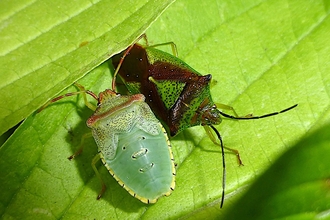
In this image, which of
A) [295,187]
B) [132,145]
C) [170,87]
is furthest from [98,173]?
[295,187]

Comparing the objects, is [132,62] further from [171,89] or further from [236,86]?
[236,86]

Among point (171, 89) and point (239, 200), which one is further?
point (171, 89)

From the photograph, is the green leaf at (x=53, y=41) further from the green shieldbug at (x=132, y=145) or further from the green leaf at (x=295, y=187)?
the green leaf at (x=295, y=187)

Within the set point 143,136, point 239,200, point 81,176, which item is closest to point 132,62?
point 143,136

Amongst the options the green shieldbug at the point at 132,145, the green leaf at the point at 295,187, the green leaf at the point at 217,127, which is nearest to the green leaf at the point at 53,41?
the green leaf at the point at 217,127

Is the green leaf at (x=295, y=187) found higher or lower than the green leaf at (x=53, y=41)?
lower

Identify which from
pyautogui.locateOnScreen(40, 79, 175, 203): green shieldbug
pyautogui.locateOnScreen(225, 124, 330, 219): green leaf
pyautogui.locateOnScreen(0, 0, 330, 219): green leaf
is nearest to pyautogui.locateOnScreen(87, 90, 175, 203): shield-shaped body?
pyautogui.locateOnScreen(40, 79, 175, 203): green shieldbug
